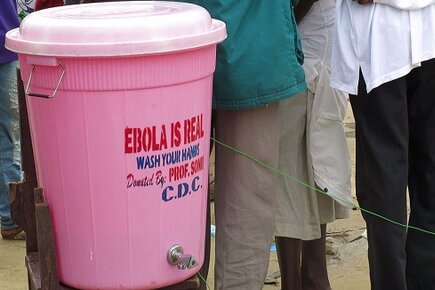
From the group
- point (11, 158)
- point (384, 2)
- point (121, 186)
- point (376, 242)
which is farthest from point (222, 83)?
point (11, 158)

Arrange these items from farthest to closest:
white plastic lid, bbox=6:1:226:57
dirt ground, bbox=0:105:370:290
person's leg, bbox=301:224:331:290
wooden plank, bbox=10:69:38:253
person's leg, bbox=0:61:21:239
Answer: person's leg, bbox=0:61:21:239 < dirt ground, bbox=0:105:370:290 < person's leg, bbox=301:224:331:290 < wooden plank, bbox=10:69:38:253 < white plastic lid, bbox=6:1:226:57

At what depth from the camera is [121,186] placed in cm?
242

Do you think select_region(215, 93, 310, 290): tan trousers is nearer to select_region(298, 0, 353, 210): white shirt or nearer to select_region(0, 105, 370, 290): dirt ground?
select_region(298, 0, 353, 210): white shirt

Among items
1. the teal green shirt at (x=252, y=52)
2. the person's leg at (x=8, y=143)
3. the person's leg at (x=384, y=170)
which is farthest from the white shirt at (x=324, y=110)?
the person's leg at (x=8, y=143)

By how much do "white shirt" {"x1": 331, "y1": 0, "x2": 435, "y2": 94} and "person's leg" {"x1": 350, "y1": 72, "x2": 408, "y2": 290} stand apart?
68 millimetres

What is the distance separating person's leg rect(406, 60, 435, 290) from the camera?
3.16 m

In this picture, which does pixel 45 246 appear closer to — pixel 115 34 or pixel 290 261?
pixel 115 34

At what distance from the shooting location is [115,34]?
7.55 ft

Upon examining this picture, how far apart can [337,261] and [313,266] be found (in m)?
0.63

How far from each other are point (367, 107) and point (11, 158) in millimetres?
2286

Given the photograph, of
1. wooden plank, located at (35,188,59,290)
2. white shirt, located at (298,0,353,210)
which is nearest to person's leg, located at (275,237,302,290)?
white shirt, located at (298,0,353,210)

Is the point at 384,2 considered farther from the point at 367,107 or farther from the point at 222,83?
the point at 222,83

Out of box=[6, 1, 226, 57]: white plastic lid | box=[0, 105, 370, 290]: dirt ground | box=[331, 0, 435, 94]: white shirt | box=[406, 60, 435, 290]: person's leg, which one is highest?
box=[6, 1, 226, 57]: white plastic lid

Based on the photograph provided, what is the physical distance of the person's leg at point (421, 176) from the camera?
316cm
